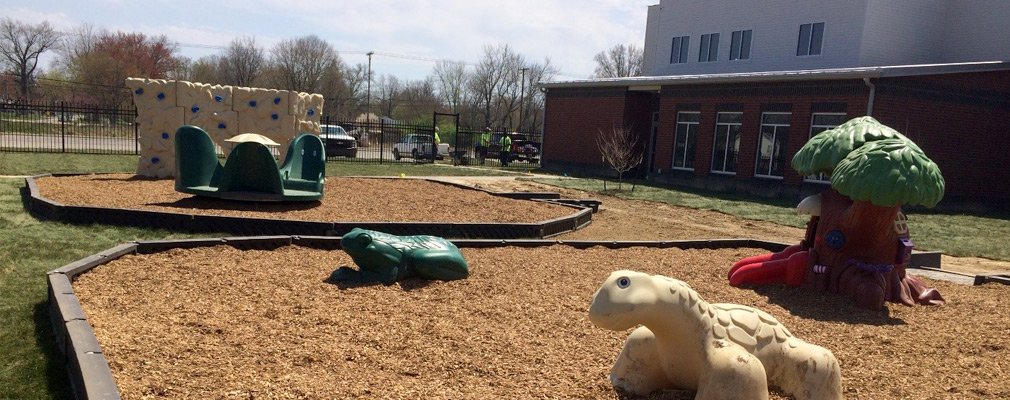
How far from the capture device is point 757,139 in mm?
20797

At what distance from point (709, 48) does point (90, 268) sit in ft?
93.4

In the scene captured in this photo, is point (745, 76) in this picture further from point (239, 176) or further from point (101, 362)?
point (101, 362)

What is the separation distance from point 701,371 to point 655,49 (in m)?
31.9

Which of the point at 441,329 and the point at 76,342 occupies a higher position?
the point at 76,342

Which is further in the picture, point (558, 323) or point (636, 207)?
point (636, 207)

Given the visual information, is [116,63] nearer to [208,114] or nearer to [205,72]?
[205,72]

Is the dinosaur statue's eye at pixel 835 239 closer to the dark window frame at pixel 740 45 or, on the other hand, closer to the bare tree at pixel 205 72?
the dark window frame at pixel 740 45

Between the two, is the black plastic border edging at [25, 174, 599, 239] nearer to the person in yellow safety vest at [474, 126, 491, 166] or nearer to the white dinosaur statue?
the white dinosaur statue

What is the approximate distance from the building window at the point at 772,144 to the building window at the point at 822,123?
815 millimetres

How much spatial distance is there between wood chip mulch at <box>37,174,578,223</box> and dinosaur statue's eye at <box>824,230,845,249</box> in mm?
5240

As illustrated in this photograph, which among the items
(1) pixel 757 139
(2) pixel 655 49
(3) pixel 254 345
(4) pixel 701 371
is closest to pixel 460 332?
(3) pixel 254 345

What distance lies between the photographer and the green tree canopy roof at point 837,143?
6.46m

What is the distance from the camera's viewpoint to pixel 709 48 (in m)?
30.3

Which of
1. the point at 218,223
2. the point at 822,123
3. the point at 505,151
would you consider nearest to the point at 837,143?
the point at 218,223
